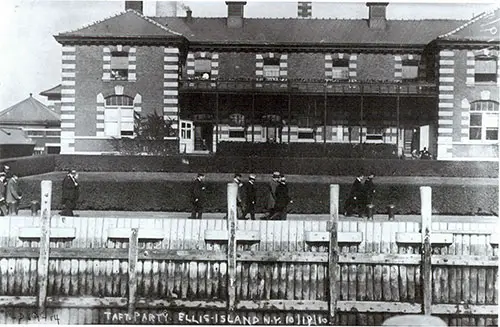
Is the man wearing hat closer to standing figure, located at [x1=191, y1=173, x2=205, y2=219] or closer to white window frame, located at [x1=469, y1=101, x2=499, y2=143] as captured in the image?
standing figure, located at [x1=191, y1=173, x2=205, y2=219]

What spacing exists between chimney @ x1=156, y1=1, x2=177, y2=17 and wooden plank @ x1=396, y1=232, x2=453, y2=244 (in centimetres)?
3384

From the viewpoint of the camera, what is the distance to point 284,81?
35.5 m

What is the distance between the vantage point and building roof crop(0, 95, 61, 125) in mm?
52581

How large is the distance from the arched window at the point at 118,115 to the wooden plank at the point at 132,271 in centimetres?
2539

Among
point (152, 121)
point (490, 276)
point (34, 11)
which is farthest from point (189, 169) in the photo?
point (490, 276)

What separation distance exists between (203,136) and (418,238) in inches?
1096

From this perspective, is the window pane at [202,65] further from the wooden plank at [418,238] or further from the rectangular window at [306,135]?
the wooden plank at [418,238]

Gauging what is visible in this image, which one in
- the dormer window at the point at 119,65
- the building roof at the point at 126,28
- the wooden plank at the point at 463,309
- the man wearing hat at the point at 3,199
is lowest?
the wooden plank at the point at 463,309

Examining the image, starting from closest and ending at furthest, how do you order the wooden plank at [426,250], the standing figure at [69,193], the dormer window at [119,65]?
the wooden plank at [426,250]
the standing figure at [69,193]
the dormer window at [119,65]

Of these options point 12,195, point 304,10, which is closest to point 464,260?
point 12,195

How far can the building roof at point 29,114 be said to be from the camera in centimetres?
5258

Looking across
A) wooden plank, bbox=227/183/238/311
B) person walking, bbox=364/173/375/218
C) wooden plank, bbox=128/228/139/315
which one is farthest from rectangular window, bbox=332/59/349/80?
wooden plank, bbox=128/228/139/315

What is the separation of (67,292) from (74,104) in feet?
85.1

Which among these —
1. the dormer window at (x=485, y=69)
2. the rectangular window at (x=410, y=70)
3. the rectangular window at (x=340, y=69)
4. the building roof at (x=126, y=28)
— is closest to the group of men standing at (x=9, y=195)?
the building roof at (x=126, y=28)
